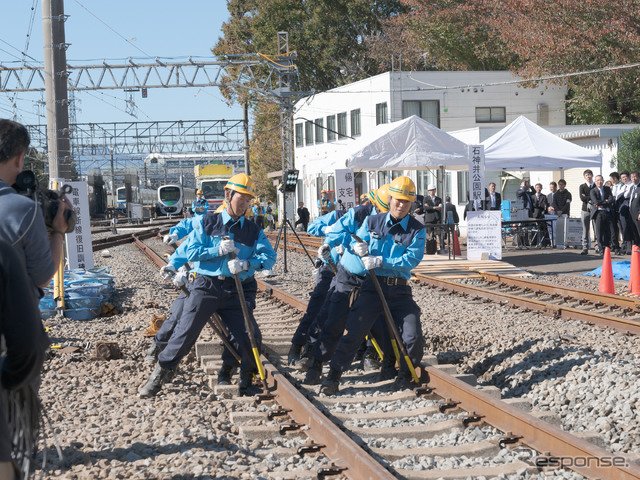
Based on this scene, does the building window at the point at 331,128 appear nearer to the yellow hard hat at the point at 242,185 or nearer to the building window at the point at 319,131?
the building window at the point at 319,131

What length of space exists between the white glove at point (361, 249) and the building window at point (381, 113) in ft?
110

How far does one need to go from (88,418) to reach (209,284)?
150cm

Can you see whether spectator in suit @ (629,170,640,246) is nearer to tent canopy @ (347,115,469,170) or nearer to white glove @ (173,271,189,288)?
tent canopy @ (347,115,469,170)

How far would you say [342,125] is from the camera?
45.7 metres

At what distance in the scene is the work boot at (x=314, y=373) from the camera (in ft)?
25.5

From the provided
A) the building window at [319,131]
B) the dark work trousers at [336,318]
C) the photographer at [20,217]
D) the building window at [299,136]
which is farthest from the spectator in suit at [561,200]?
the building window at [299,136]

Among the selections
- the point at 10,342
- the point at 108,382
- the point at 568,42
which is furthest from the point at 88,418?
the point at 568,42

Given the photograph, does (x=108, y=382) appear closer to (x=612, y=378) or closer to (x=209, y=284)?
(x=209, y=284)

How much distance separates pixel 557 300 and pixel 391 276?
6439mm

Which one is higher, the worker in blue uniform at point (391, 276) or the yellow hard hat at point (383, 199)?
the yellow hard hat at point (383, 199)

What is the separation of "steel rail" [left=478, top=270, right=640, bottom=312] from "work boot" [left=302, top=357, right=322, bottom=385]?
5799mm

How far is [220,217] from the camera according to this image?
24.0ft

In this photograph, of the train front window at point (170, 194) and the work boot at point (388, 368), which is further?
the train front window at point (170, 194)

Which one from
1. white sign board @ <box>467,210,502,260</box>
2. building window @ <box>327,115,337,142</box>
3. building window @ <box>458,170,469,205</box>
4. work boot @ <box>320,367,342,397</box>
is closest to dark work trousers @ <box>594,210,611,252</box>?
white sign board @ <box>467,210,502,260</box>
